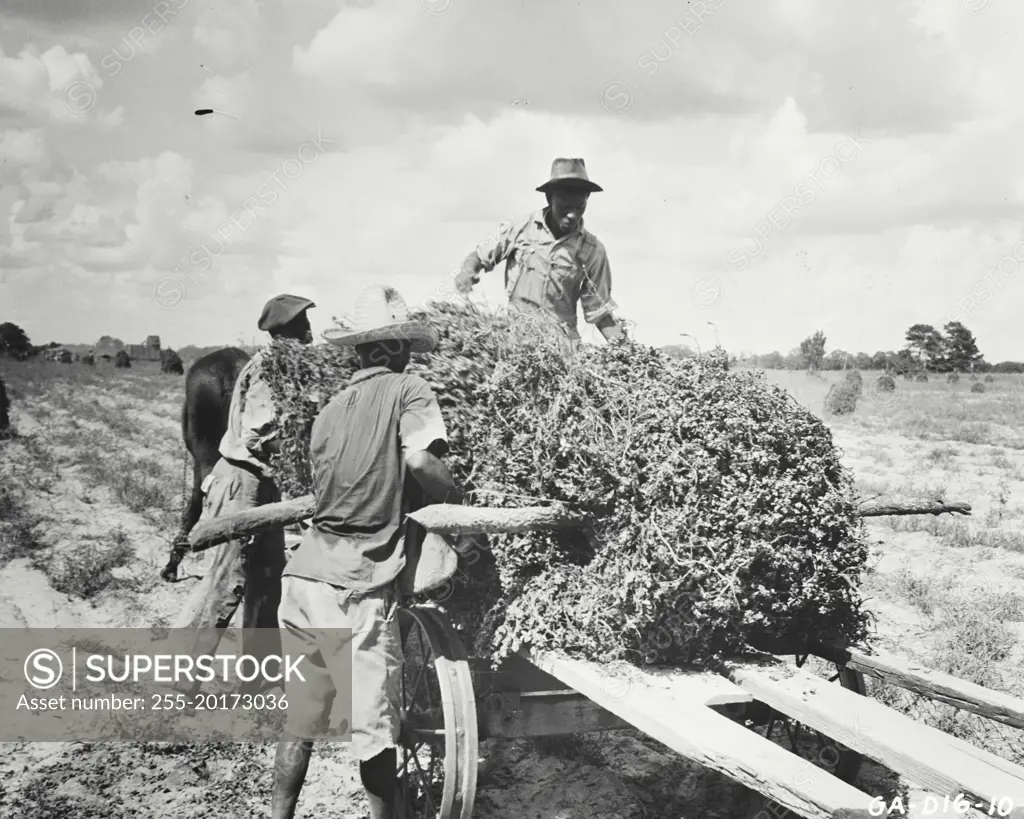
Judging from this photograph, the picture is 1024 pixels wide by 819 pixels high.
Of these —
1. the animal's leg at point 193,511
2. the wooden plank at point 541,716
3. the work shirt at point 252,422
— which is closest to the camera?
the wooden plank at point 541,716

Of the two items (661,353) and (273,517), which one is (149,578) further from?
(661,353)

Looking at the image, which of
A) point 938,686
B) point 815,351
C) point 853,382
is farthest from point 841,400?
point 938,686

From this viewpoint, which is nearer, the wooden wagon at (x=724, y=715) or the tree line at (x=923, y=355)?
the wooden wagon at (x=724, y=715)

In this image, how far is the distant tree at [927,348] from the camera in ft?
110

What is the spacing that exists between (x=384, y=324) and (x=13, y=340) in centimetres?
6089

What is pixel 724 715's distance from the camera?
2850 mm

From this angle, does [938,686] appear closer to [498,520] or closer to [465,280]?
[498,520]

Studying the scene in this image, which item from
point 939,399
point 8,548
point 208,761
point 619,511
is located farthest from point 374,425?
point 939,399

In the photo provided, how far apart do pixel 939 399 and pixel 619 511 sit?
2413 cm

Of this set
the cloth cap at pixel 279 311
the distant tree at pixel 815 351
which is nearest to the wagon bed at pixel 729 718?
the cloth cap at pixel 279 311

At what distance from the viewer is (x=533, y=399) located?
9.73 feet

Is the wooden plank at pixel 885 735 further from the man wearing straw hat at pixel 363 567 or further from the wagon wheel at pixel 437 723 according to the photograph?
the man wearing straw hat at pixel 363 567

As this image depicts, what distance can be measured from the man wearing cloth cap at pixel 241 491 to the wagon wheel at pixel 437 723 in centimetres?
107

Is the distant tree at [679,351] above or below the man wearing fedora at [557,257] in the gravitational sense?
below
